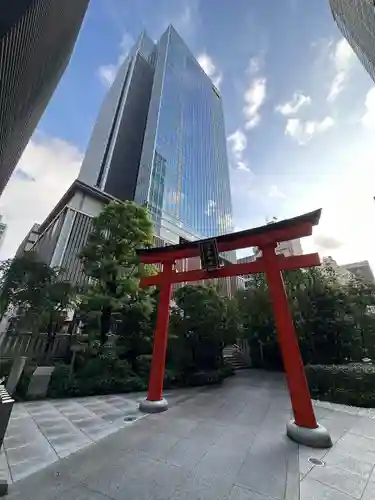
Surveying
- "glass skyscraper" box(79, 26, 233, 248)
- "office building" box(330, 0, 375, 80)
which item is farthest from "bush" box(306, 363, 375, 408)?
"glass skyscraper" box(79, 26, 233, 248)

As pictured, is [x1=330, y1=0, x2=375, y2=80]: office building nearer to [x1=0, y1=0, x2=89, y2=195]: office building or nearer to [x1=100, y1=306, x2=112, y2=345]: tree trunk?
[x1=0, y1=0, x2=89, y2=195]: office building

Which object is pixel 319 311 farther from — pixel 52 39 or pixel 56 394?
pixel 52 39

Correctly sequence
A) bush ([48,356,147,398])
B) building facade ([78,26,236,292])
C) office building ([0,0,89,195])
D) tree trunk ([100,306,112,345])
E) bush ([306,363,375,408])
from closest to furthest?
office building ([0,0,89,195]) < bush ([306,363,375,408]) < bush ([48,356,147,398]) < tree trunk ([100,306,112,345]) < building facade ([78,26,236,292])

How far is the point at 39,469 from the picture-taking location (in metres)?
3.12

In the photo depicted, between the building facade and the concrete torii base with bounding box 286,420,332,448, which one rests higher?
the building facade

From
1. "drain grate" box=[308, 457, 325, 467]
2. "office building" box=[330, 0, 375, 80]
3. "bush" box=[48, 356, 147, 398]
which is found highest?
"office building" box=[330, 0, 375, 80]

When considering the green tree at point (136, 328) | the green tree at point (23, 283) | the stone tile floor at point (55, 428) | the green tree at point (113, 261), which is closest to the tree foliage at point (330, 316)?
the green tree at point (136, 328)

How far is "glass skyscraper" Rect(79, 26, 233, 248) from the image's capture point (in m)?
34.4

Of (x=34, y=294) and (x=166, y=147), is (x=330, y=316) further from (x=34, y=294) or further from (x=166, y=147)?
(x=166, y=147)

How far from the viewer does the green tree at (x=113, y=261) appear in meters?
8.96

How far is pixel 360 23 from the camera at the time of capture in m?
10.2

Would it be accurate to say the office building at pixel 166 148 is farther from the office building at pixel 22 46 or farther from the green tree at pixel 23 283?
the office building at pixel 22 46

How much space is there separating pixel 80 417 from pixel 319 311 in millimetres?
10747

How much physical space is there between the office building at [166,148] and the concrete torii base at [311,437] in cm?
1831
